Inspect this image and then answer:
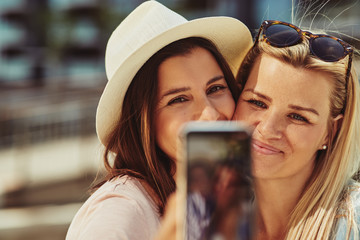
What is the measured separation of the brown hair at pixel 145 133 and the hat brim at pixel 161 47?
26mm

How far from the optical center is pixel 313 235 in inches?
68.3

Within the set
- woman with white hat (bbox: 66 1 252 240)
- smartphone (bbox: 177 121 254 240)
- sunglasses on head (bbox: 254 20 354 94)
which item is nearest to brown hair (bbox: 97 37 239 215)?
woman with white hat (bbox: 66 1 252 240)

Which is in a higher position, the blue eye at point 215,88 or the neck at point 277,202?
the blue eye at point 215,88

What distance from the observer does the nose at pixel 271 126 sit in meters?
1.74

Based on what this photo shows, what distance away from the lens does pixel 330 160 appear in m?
1.91

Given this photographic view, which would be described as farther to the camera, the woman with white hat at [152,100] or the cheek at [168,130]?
the cheek at [168,130]

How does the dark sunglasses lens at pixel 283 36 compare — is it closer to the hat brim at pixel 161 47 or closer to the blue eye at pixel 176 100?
the hat brim at pixel 161 47

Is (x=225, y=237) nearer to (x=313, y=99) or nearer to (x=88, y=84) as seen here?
(x=313, y=99)

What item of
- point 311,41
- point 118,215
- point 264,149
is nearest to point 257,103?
point 264,149

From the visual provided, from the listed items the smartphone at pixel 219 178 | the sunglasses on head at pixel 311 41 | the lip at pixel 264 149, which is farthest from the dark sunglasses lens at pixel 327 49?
the smartphone at pixel 219 178

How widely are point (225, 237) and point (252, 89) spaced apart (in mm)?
1125

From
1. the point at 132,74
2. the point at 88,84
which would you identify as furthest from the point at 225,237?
the point at 88,84

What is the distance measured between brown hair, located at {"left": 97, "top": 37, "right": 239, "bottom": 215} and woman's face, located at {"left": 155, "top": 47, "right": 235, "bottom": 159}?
1.0 inches

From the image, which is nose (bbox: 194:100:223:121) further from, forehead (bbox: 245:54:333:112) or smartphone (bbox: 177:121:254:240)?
smartphone (bbox: 177:121:254:240)
